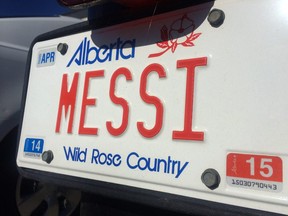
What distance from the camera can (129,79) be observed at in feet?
4.13

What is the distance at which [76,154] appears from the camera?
1373mm

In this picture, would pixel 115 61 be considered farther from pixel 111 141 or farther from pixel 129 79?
pixel 111 141

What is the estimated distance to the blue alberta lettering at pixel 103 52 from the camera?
51.1 inches

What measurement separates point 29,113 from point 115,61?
0.47m

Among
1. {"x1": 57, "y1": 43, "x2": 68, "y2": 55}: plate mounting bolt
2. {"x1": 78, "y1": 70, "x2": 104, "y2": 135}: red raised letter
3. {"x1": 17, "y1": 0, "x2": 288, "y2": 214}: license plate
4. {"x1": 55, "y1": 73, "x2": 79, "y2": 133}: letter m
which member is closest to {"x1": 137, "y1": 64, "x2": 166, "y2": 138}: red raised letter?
{"x1": 17, "y1": 0, "x2": 288, "y2": 214}: license plate

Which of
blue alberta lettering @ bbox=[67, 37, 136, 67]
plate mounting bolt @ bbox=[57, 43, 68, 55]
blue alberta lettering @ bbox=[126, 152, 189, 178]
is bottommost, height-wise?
blue alberta lettering @ bbox=[126, 152, 189, 178]

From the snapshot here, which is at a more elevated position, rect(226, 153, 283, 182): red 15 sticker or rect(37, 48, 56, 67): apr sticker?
rect(37, 48, 56, 67): apr sticker

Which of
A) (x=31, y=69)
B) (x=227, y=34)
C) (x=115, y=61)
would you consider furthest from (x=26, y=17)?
(x=227, y=34)

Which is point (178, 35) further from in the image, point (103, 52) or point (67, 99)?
point (67, 99)

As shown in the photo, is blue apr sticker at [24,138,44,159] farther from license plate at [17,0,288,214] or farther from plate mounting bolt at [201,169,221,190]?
plate mounting bolt at [201,169,221,190]

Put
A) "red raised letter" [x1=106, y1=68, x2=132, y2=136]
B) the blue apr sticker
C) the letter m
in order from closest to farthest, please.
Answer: "red raised letter" [x1=106, y1=68, x2=132, y2=136]
the letter m
the blue apr sticker

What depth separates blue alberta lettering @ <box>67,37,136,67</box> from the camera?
51.1 inches

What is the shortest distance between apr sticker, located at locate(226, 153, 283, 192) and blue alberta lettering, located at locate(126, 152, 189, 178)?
0.13 meters

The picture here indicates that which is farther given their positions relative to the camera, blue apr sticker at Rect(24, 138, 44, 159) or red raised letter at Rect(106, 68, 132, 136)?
blue apr sticker at Rect(24, 138, 44, 159)
